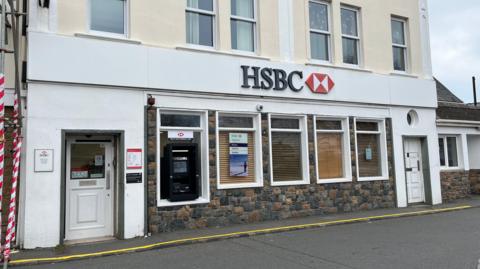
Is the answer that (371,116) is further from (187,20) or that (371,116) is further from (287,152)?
(187,20)

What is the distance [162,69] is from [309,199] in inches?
205

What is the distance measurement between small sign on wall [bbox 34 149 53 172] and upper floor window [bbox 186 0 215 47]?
13.5 feet

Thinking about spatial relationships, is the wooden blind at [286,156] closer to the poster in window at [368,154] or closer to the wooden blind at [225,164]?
the wooden blind at [225,164]

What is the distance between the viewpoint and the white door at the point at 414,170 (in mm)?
13969

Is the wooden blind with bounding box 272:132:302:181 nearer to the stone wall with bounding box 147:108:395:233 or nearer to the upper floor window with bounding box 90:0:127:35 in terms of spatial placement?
the stone wall with bounding box 147:108:395:233

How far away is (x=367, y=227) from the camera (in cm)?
1027

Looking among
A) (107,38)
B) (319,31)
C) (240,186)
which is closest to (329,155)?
(240,186)

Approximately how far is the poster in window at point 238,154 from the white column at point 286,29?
2.53 meters

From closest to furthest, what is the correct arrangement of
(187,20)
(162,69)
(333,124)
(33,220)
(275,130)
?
(33,220)
(162,69)
(187,20)
(275,130)
(333,124)

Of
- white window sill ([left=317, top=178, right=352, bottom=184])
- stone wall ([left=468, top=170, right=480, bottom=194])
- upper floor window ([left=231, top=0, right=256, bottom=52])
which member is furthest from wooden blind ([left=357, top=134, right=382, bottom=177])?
stone wall ([left=468, top=170, right=480, bottom=194])

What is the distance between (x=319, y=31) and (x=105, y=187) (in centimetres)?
733

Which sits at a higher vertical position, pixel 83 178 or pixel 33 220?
pixel 83 178

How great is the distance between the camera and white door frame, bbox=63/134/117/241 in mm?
8914

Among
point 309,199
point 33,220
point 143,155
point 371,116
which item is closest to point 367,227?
point 309,199
